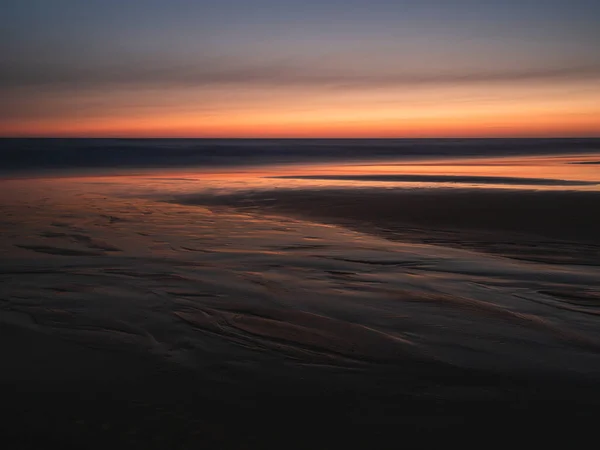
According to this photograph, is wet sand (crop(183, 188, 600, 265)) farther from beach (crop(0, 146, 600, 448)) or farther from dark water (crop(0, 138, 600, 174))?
dark water (crop(0, 138, 600, 174))

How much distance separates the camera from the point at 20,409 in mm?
3451

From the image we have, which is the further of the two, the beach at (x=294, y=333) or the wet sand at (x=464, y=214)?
the wet sand at (x=464, y=214)

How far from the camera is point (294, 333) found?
4.78m

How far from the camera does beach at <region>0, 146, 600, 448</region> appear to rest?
133 inches

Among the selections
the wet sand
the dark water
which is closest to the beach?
the wet sand

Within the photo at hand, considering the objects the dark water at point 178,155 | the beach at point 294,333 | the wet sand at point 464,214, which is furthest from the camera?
the dark water at point 178,155

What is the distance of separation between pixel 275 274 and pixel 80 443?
3.83 meters

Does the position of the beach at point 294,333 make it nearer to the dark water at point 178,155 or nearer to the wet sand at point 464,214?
the wet sand at point 464,214

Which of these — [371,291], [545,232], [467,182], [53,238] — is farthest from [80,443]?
[467,182]

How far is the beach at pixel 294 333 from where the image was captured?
3.38 m

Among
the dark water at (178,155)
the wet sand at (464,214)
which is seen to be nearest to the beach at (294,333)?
the wet sand at (464,214)

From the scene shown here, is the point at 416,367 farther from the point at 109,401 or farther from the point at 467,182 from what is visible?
the point at 467,182

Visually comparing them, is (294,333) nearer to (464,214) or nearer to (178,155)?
(464,214)

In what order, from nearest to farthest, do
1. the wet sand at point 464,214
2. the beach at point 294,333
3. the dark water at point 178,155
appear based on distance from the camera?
the beach at point 294,333
the wet sand at point 464,214
the dark water at point 178,155
